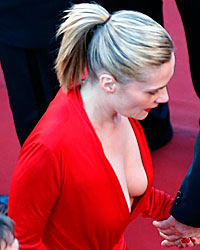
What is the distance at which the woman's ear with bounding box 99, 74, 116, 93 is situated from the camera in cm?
126

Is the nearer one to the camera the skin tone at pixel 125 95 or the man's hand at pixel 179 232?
the skin tone at pixel 125 95

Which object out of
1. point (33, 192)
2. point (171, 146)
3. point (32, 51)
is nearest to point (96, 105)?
point (33, 192)

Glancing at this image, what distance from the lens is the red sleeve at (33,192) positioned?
1.26 metres

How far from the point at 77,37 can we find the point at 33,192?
40cm

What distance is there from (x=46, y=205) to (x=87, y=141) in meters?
0.19

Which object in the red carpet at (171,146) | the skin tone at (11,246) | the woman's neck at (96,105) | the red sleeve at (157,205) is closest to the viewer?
the skin tone at (11,246)

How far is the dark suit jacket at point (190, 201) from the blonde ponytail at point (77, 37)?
55 cm

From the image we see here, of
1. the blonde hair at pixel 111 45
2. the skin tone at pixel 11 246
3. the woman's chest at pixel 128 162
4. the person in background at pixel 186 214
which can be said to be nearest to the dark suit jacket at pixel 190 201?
the person in background at pixel 186 214

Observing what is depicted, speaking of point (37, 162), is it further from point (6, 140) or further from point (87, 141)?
point (6, 140)

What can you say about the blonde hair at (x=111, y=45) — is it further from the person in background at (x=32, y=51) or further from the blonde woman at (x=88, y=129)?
the person in background at (x=32, y=51)

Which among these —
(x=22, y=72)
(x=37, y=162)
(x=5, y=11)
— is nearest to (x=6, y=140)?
(x=22, y=72)

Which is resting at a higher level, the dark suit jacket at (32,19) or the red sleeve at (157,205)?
the dark suit jacket at (32,19)

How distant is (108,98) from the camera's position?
1.31 meters

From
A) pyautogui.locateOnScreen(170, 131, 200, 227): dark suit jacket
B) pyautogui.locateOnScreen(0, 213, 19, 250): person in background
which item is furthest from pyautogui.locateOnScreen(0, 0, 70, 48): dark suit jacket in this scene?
pyautogui.locateOnScreen(0, 213, 19, 250): person in background
